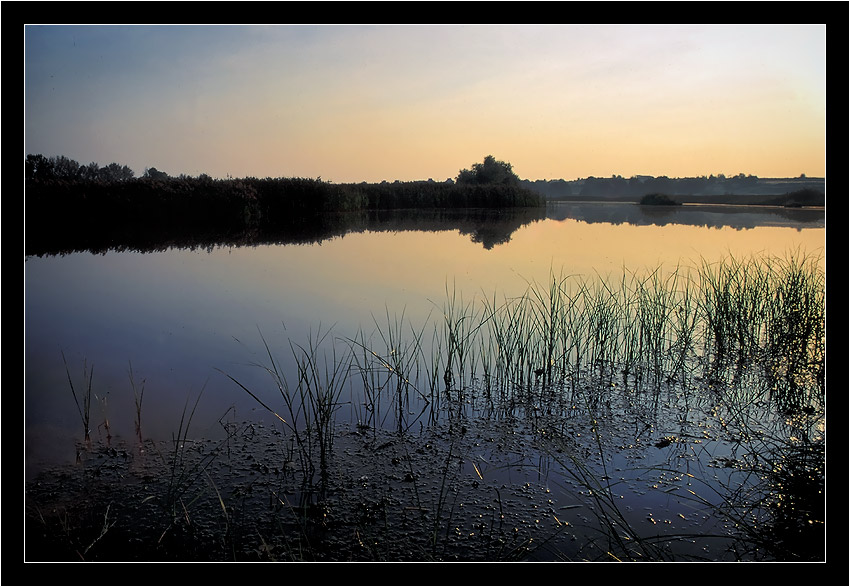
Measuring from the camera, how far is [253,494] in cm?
243

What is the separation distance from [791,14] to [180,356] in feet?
13.8

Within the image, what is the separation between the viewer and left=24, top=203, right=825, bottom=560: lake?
9.54 feet

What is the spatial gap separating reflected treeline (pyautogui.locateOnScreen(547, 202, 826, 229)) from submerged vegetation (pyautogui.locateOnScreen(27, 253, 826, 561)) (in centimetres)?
112

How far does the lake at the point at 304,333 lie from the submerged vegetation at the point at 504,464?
0.03 metres

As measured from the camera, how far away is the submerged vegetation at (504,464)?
2.11m

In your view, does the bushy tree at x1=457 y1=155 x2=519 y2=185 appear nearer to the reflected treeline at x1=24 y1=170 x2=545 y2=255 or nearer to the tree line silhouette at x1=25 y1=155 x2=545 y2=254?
the tree line silhouette at x1=25 y1=155 x2=545 y2=254

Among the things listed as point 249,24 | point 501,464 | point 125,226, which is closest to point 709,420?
point 501,464

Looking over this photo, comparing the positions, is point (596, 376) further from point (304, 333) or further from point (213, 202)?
point (213, 202)

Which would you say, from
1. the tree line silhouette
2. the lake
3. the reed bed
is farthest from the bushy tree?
the reed bed

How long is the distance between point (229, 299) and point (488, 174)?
1959 centimetres

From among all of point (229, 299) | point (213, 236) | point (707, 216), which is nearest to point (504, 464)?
point (229, 299)

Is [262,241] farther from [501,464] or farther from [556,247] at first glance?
[501,464]

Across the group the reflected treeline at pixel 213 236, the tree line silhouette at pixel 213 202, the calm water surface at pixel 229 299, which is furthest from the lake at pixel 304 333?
the tree line silhouette at pixel 213 202

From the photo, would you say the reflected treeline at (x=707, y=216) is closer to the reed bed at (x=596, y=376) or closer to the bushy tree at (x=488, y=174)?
the reed bed at (x=596, y=376)
